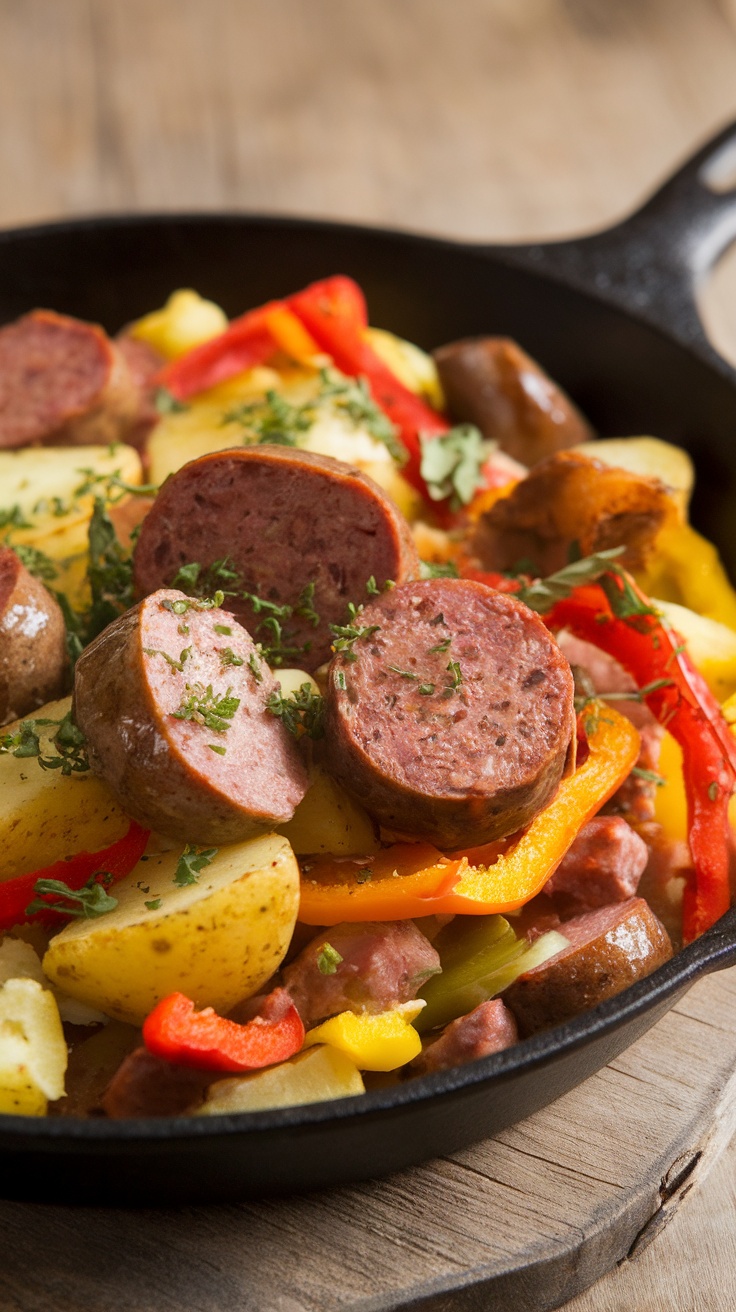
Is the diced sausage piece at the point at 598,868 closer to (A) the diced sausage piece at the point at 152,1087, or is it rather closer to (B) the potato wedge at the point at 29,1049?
(A) the diced sausage piece at the point at 152,1087

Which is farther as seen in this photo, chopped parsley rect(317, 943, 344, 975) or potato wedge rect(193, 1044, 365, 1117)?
chopped parsley rect(317, 943, 344, 975)

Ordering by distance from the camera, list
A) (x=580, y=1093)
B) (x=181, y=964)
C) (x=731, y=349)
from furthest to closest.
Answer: (x=731, y=349)
(x=580, y=1093)
(x=181, y=964)

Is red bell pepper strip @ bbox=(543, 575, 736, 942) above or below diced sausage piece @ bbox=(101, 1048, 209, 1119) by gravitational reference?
above

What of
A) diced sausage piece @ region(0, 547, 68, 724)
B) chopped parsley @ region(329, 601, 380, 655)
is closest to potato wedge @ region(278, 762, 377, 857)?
chopped parsley @ region(329, 601, 380, 655)

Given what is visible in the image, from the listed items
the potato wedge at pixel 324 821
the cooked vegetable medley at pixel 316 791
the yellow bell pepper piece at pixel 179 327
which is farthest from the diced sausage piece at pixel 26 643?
the yellow bell pepper piece at pixel 179 327

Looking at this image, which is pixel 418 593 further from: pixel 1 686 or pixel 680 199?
pixel 680 199

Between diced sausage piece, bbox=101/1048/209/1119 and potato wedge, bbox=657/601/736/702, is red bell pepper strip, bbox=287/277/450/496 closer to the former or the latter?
potato wedge, bbox=657/601/736/702

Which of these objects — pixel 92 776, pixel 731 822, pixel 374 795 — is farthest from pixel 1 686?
pixel 731 822
